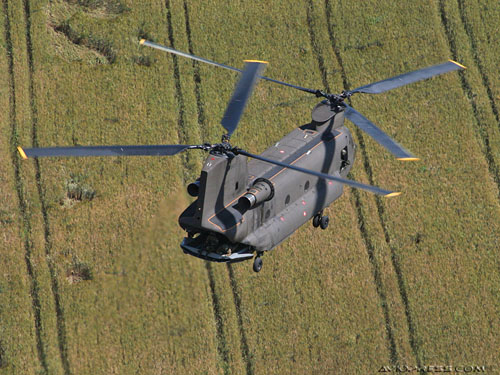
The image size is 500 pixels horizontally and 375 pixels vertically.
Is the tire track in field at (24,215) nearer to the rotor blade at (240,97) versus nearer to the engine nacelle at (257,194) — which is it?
the engine nacelle at (257,194)

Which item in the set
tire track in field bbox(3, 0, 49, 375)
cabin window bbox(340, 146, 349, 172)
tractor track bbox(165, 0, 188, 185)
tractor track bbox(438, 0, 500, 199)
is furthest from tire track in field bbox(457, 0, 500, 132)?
tire track in field bbox(3, 0, 49, 375)

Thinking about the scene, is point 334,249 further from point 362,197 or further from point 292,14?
point 292,14

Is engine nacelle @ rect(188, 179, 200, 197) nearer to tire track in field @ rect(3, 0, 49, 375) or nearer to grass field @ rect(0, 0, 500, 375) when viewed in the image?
grass field @ rect(0, 0, 500, 375)

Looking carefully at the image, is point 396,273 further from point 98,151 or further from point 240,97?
point 98,151

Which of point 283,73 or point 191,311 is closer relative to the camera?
point 191,311

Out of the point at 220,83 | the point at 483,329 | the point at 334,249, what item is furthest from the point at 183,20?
the point at 483,329

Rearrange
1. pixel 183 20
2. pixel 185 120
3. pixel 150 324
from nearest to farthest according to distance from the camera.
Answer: pixel 150 324, pixel 185 120, pixel 183 20
